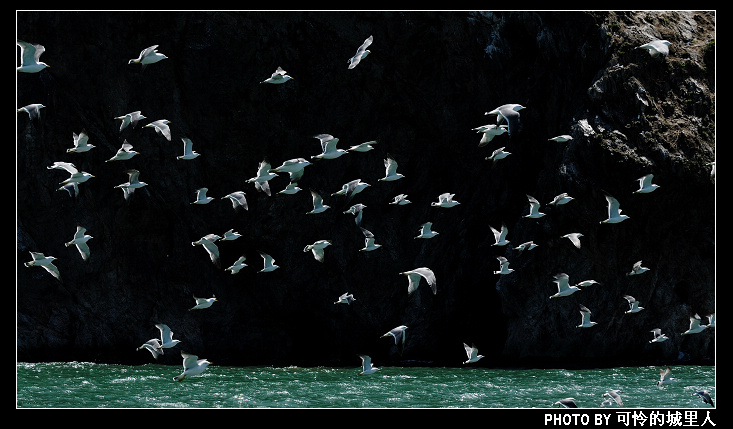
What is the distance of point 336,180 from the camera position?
1499 inches

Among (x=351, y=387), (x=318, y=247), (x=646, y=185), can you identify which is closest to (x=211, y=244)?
(x=318, y=247)

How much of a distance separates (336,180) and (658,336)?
12.5 metres

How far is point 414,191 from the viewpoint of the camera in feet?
124

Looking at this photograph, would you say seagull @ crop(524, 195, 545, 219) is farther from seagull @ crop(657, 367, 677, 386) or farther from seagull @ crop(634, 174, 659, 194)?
seagull @ crop(657, 367, 677, 386)

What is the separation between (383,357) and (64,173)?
Answer: 1311 cm

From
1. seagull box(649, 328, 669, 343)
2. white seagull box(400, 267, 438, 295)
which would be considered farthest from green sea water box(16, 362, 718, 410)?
white seagull box(400, 267, 438, 295)

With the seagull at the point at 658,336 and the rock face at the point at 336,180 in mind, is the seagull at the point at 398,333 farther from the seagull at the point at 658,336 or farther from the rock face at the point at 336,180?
the seagull at the point at 658,336

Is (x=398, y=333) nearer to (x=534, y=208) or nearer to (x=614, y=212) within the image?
(x=534, y=208)

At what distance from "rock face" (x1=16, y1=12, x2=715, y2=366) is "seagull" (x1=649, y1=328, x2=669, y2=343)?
66cm

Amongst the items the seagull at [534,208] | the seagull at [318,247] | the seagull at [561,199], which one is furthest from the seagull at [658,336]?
the seagull at [318,247]

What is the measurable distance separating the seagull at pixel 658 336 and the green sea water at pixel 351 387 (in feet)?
3.14

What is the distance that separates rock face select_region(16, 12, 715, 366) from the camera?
34312 mm

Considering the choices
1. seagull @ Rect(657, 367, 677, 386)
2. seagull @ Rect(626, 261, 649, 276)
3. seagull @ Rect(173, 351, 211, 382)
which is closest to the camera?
seagull @ Rect(173, 351, 211, 382)

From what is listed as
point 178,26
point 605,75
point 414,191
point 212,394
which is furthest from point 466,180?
point 212,394
